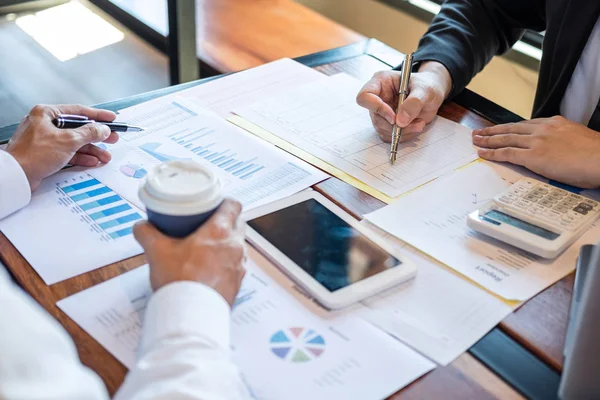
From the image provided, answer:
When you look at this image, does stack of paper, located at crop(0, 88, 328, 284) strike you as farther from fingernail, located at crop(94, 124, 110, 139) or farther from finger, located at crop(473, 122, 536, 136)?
finger, located at crop(473, 122, 536, 136)

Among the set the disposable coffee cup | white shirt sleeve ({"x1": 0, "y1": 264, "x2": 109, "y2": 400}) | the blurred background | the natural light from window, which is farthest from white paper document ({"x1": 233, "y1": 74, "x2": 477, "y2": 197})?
the natural light from window

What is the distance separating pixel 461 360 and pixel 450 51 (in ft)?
2.30

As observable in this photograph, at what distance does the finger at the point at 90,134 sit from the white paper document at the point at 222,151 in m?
A: 0.04

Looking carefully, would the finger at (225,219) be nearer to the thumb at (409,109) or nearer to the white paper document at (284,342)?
the white paper document at (284,342)

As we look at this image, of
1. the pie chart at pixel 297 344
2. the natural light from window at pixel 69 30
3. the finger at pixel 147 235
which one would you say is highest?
the finger at pixel 147 235

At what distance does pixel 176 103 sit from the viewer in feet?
3.43

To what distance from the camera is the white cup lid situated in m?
0.58

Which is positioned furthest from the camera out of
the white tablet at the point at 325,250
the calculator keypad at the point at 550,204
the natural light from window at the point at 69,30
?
the natural light from window at the point at 69,30

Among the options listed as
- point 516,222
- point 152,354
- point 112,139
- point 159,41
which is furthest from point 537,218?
point 159,41

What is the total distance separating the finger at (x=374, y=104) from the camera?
97cm

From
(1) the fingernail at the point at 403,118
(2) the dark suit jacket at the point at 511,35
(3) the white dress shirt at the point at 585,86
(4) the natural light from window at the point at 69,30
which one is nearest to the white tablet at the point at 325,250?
(1) the fingernail at the point at 403,118

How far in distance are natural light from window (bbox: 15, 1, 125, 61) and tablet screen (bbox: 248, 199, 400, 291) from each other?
2.35 metres

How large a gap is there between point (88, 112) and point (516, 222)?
62 cm

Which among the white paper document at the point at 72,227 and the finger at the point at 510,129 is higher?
the finger at the point at 510,129
